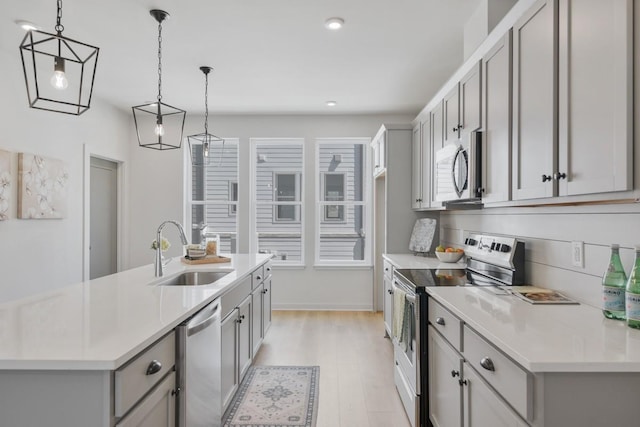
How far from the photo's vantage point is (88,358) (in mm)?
1195

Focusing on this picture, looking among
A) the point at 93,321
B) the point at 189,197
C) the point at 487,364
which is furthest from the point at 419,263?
the point at 189,197

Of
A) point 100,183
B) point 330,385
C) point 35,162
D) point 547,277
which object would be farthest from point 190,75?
point 547,277

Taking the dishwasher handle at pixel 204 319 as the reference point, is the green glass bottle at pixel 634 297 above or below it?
above

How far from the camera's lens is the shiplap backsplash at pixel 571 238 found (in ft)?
5.32

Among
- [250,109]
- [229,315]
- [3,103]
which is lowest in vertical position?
[229,315]

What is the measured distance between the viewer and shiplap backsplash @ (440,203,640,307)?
63.8 inches

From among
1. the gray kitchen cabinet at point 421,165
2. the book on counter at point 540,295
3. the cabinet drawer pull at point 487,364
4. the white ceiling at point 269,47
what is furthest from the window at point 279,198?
the cabinet drawer pull at point 487,364

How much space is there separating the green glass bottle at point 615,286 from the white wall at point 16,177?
13.5 ft

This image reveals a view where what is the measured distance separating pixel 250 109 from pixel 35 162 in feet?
8.29

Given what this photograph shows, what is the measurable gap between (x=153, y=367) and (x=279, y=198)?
4.36 m

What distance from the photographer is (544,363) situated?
3.70ft

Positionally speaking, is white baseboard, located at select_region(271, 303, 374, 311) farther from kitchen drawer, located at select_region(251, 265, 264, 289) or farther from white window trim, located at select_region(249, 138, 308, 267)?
kitchen drawer, located at select_region(251, 265, 264, 289)

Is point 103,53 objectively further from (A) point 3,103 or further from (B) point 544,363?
(B) point 544,363

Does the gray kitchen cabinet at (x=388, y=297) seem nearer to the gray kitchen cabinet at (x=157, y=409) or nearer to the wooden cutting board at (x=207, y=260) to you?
the wooden cutting board at (x=207, y=260)
